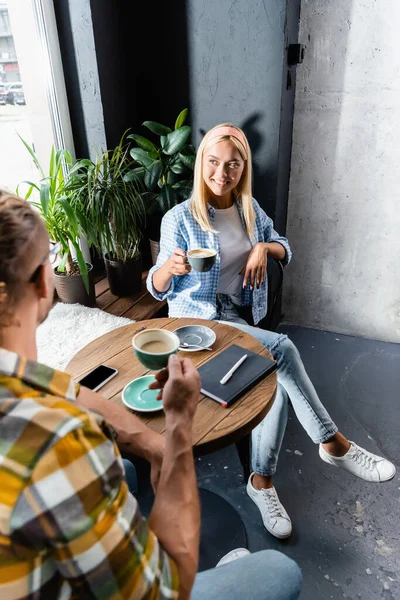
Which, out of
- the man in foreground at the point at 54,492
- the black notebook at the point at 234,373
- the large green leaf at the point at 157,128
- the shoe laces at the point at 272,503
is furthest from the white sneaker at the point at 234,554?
the large green leaf at the point at 157,128

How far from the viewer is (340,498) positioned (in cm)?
174

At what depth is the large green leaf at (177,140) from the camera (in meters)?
2.27

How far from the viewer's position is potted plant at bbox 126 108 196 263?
2.29 m

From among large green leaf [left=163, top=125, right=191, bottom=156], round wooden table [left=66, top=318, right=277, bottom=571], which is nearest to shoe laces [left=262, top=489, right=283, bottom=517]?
round wooden table [left=66, top=318, right=277, bottom=571]

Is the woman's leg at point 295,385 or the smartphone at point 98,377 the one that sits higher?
the smartphone at point 98,377

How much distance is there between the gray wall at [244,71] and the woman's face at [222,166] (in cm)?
57

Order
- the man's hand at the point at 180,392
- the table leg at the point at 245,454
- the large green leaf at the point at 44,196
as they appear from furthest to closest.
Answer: the large green leaf at the point at 44,196 → the table leg at the point at 245,454 → the man's hand at the point at 180,392

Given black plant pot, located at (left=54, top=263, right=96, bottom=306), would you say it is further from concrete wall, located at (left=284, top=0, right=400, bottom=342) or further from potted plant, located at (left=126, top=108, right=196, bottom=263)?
concrete wall, located at (left=284, top=0, right=400, bottom=342)

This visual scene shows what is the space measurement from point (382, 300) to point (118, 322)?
5.28 feet

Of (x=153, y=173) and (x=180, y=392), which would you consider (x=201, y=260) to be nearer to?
(x=180, y=392)

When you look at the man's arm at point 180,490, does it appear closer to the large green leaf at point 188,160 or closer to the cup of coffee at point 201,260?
the cup of coffee at point 201,260

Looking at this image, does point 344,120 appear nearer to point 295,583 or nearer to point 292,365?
point 292,365

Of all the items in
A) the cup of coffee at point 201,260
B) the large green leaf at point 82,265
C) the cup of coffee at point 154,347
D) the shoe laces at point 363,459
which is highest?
the cup of coffee at point 201,260

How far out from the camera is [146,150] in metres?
2.39
